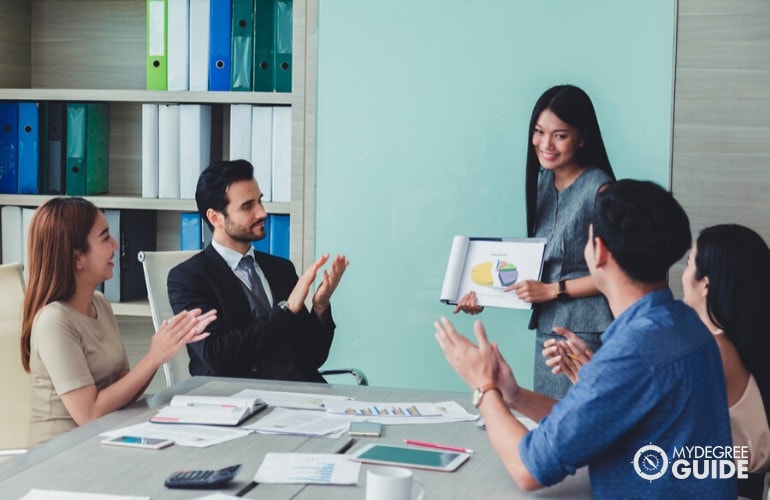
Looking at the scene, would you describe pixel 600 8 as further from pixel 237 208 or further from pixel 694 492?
pixel 694 492

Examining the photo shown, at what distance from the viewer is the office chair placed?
301 cm

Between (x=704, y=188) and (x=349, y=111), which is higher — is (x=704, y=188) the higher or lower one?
the lower one

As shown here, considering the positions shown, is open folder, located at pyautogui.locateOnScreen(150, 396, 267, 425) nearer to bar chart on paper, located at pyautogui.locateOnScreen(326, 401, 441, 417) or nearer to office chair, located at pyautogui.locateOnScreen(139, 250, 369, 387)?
bar chart on paper, located at pyautogui.locateOnScreen(326, 401, 441, 417)

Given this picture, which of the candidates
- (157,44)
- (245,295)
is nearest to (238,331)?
(245,295)

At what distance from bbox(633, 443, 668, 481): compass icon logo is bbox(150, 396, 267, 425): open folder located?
3.14ft

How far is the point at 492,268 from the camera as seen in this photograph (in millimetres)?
3039

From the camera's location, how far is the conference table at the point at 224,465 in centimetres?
175

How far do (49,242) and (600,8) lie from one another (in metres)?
2.06

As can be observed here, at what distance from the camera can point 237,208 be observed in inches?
120

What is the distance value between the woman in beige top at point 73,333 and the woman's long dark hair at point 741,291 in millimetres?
1234

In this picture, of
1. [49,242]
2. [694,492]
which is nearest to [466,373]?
[694,492]

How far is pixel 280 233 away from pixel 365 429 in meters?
1.71

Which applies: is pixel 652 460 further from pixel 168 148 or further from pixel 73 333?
pixel 168 148

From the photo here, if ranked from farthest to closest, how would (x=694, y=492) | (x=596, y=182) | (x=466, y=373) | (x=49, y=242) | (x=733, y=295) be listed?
(x=596, y=182), (x=49, y=242), (x=733, y=295), (x=466, y=373), (x=694, y=492)
